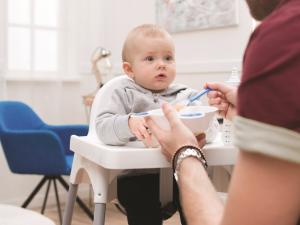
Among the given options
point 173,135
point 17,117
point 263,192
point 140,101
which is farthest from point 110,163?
point 17,117

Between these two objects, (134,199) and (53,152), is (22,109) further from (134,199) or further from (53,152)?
(134,199)

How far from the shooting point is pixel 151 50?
5.29 feet

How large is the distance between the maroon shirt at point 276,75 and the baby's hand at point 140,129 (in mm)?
649

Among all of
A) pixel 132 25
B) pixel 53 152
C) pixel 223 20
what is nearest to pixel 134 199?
pixel 53 152

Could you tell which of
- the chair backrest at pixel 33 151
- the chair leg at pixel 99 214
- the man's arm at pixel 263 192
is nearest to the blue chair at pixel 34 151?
the chair backrest at pixel 33 151

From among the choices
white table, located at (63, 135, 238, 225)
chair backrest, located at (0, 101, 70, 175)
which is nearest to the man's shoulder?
white table, located at (63, 135, 238, 225)

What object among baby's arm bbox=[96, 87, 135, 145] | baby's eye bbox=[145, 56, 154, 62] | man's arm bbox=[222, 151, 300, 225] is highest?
baby's eye bbox=[145, 56, 154, 62]

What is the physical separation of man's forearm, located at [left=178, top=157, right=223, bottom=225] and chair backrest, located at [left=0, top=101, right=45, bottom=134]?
2.39m

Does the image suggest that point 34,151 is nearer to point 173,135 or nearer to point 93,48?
point 93,48

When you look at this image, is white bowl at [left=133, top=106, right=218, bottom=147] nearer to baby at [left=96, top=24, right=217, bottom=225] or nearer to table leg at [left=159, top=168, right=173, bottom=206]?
baby at [left=96, top=24, right=217, bottom=225]

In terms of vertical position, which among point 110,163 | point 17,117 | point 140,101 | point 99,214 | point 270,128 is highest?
point 270,128

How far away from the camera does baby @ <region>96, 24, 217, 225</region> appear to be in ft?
4.27

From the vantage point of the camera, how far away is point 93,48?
4098 mm

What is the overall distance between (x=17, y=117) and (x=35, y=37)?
0.77m
